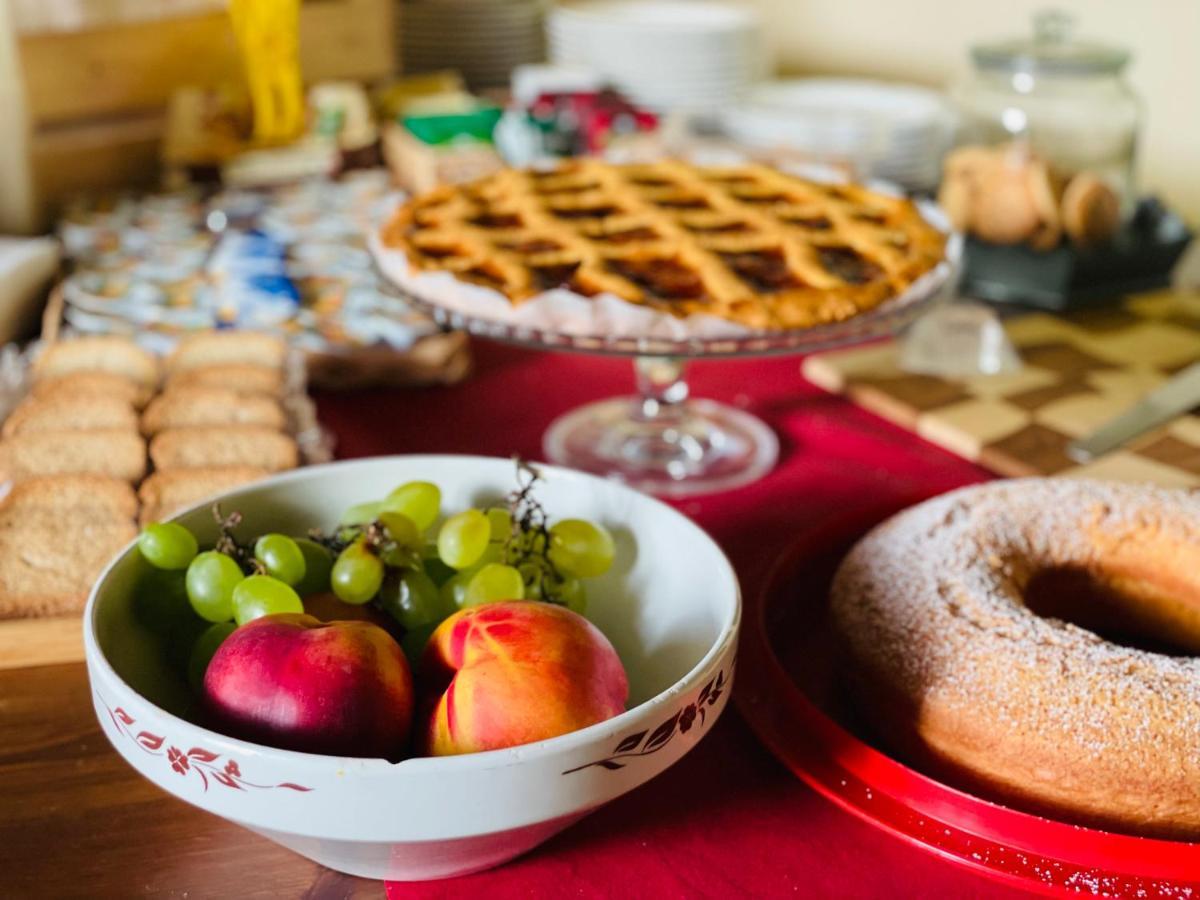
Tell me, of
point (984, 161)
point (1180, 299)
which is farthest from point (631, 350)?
point (1180, 299)

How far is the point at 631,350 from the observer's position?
0.69 meters

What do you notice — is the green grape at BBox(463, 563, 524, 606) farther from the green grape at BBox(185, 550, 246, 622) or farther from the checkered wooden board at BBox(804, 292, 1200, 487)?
the checkered wooden board at BBox(804, 292, 1200, 487)

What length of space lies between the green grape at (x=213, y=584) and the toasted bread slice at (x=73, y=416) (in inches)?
11.9

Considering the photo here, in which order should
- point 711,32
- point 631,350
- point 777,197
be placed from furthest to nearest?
point 711,32
point 777,197
point 631,350

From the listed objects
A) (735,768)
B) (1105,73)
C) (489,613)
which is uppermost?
(1105,73)

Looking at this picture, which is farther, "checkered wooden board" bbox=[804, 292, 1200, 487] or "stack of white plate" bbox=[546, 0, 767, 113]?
"stack of white plate" bbox=[546, 0, 767, 113]

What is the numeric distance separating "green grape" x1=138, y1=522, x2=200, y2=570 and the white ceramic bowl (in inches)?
0.5

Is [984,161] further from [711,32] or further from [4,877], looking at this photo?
[4,877]

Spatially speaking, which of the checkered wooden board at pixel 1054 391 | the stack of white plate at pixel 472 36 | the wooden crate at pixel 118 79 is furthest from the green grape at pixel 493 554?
the stack of white plate at pixel 472 36

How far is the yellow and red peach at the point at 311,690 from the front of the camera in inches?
16.2

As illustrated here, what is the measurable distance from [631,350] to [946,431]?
1.00 feet

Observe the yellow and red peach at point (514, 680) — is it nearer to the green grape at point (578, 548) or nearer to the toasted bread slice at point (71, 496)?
the green grape at point (578, 548)

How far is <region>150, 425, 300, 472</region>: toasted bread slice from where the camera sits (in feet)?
2.39

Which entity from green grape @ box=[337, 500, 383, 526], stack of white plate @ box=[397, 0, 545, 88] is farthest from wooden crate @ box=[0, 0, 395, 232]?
green grape @ box=[337, 500, 383, 526]
